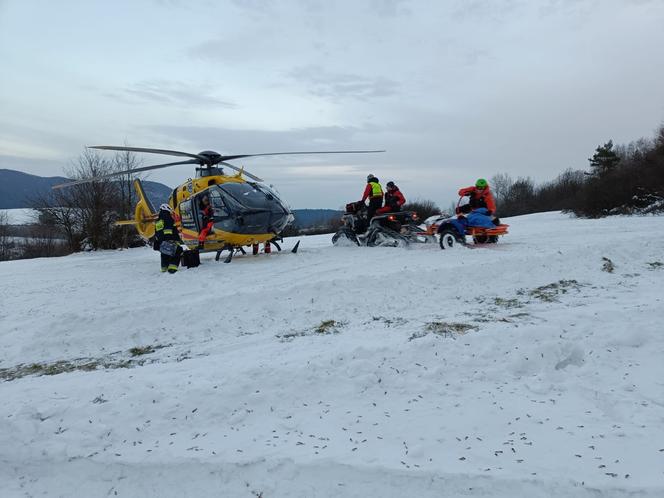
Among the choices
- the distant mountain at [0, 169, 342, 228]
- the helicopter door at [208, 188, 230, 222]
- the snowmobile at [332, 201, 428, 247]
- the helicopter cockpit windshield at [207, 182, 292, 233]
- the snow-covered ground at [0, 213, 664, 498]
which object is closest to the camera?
the snow-covered ground at [0, 213, 664, 498]

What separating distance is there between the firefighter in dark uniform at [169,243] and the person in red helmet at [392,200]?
235 inches

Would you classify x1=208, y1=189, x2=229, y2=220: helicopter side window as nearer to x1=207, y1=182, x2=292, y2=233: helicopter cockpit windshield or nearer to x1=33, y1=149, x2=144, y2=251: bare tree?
x1=207, y1=182, x2=292, y2=233: helicopter cockpit windshield

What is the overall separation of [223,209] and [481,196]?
23.0 ft

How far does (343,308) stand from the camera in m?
7.31

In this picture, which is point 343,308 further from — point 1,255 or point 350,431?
point 1,255

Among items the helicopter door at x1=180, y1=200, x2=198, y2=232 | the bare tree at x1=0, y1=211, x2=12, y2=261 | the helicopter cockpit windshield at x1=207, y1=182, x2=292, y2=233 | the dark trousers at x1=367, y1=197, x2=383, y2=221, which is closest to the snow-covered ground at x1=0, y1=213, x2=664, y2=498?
the helicopter cockpit windshield at x1=207, y1=182, x2=292, y2=233

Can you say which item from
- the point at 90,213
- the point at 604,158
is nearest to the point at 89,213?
the point at 90,213

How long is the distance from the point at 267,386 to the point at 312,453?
110 centimetres

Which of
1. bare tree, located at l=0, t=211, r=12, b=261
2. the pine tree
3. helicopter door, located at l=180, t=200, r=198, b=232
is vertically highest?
the pine tree

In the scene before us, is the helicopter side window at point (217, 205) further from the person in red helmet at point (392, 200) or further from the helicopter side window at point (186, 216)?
the person in red helmet at point (392, 200)

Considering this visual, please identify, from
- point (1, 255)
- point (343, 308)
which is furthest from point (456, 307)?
point (1, 255)

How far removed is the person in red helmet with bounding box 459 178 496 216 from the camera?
488 inches

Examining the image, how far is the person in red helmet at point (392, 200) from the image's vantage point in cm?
1380

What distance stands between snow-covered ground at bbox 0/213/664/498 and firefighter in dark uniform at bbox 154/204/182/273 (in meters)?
3.26
